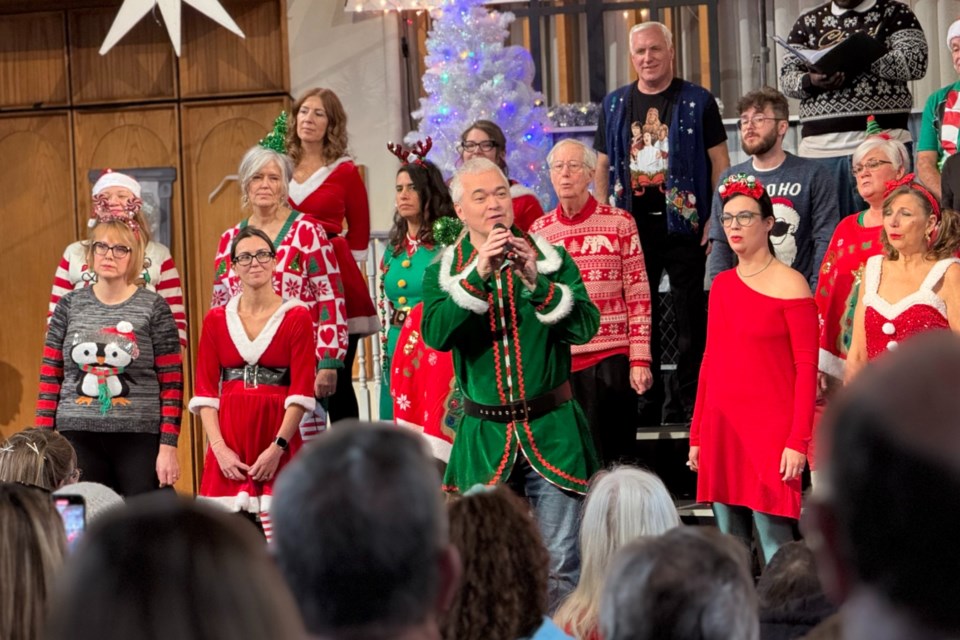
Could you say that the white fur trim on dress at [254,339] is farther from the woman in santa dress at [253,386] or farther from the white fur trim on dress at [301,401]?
the white fur trim on dress at [301,401]

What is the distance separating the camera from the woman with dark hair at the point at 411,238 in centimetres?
532

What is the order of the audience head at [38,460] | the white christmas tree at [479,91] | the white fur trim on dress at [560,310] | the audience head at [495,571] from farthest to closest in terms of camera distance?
the white christmas tree at [479,91] → the white fur trim on dress at [560,310] → the audience head at [38,460] → the audience head at [495,571]

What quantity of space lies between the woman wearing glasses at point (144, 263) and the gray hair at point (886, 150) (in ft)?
8.48

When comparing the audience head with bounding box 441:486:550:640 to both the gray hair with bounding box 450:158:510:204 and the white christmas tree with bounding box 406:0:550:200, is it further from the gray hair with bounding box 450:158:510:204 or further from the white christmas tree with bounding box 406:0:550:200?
the white christmas tree with bounding box 406:0:550:200

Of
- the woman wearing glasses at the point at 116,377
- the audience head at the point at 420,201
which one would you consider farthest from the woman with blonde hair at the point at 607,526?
the audience head at the point at 420,201

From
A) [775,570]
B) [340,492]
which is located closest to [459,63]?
[775,570]

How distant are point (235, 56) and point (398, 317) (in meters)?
3.62

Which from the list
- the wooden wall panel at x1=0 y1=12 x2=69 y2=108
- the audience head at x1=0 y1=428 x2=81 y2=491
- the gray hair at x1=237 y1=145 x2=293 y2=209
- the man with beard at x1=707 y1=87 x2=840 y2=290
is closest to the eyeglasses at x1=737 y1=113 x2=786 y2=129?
the man with beard at x1=707 y1=87 x2=840 y2=290

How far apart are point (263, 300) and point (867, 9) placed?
2.83m

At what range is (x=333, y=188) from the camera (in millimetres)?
5621

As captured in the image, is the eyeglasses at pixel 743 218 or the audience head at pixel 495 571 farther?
the eyeglasses at pixel 743 218

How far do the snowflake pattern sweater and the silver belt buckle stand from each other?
2575 mm

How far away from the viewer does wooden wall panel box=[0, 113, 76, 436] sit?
329 inches

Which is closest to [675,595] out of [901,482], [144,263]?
[901,482]
